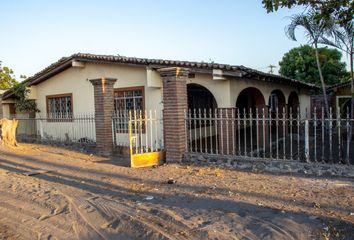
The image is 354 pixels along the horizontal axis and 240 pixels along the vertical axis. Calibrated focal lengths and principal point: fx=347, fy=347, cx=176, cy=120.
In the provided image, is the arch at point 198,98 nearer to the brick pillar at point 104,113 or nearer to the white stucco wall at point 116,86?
the white stucco wall at point 116,86

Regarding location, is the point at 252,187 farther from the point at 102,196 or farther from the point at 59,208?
the point at 59,208

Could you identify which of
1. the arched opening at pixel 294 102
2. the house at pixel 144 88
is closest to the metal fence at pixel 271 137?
the house at pixel 144 88

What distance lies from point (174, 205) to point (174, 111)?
3.66m

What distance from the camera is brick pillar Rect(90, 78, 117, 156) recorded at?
11.0 meters

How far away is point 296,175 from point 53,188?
4.88 metres

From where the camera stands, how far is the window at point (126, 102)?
43.6ft

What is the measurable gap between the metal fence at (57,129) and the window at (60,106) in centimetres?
12

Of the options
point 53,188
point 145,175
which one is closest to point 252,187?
point 145,175

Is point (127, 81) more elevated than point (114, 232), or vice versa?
point (127, 81)

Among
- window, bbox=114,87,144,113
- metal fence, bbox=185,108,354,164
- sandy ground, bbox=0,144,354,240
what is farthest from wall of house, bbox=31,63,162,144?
sandy ground, bbox=0,144,354,240

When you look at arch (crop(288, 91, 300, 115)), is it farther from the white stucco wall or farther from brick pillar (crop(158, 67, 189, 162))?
brick pillar (crop(158, 67, 189, 162))

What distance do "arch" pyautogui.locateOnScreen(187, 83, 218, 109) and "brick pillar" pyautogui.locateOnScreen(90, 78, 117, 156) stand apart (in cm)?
414

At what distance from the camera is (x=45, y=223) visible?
4809 mm

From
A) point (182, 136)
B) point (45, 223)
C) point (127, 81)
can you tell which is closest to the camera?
point (45, 223)
